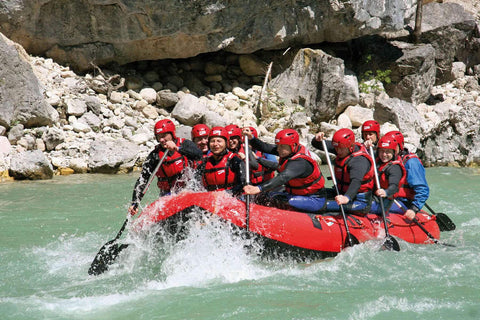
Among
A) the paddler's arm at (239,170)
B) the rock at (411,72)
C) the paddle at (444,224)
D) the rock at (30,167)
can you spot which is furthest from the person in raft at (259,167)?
the rock at (411,72)

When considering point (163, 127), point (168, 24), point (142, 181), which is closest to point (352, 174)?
point (163, 127)

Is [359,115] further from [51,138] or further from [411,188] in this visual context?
[411,188]

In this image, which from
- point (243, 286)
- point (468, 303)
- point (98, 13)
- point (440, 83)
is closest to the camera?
point (468, 303)

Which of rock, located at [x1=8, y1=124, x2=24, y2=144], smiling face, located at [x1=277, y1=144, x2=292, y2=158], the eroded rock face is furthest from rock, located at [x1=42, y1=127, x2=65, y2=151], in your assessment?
smiling face, located at [x1=277, y1=144, x2=292, y2=158]

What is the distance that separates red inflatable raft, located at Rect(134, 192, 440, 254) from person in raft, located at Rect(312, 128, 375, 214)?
21 centimetres

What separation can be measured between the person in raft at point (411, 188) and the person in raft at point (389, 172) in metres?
0.09

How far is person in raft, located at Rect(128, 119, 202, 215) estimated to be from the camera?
6.67 metres

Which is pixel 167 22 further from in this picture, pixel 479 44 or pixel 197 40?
pixel 479 44

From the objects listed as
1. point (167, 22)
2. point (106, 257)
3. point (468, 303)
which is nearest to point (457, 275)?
point (468, 303)

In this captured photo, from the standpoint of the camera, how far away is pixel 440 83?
69.0 ft

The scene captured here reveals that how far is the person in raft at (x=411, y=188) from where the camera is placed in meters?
6.55

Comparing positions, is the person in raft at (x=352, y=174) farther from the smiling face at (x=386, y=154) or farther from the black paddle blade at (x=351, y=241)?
the black paddle blade at (x=351, y=241)

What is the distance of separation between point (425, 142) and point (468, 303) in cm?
971

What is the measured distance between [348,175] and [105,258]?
3078mm
